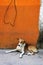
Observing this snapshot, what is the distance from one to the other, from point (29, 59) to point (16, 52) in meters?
0.37

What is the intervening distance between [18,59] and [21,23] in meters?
0.66

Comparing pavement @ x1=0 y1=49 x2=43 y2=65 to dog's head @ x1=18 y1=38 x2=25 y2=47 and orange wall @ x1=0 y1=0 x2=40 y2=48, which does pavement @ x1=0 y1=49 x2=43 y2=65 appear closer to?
dog's head @ x1=18 y1=38 x2=25 y2=47

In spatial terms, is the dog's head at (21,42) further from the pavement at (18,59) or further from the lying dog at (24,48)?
the pavement at (18,59)

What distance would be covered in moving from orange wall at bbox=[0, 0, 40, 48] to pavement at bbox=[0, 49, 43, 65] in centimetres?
28

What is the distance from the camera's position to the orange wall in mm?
3727

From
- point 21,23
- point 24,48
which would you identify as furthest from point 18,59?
point 21,23

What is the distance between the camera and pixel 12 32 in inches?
153

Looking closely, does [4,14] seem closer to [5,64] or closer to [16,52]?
Result: [16,52]

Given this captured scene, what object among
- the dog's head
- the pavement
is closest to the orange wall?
the dog's head

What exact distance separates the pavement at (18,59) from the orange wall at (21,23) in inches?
11.0

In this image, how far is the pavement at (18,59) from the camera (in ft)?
11.1

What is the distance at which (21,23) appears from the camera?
3.84m

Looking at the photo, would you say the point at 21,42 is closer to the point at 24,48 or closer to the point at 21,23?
the point at 24,48

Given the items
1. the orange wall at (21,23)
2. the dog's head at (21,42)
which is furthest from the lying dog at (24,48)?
the orange wall at (21,23)
